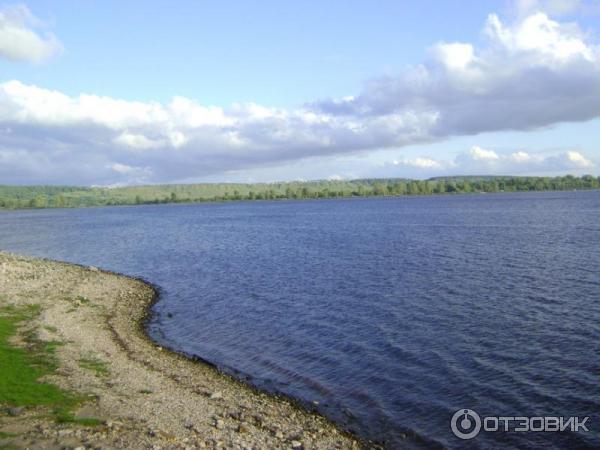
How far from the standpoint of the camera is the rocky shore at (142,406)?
17859 mm

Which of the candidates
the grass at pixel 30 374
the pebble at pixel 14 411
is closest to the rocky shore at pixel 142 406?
the pebble at pixel 14 411

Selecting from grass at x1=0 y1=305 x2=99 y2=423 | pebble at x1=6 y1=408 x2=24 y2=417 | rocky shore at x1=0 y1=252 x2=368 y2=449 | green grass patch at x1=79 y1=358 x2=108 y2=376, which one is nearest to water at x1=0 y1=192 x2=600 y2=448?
rocky shore at x1=0 y1=252 x2=368 y2=449

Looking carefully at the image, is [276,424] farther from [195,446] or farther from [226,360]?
[226,360]

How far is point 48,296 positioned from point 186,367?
865 inches

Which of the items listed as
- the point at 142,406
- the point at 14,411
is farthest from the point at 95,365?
the point at 14,411

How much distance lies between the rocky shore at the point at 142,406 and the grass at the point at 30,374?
17.4 inches

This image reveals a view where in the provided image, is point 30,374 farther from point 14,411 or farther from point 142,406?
point 142,406

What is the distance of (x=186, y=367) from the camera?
28656 millimetres

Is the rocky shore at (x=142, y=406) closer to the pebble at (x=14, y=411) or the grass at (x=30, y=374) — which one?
the pebble at (x=14, y=411)

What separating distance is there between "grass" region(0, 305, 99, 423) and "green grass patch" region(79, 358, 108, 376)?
135cm

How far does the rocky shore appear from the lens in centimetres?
1786

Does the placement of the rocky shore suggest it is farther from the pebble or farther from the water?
the water

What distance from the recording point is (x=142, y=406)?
21.2 metres

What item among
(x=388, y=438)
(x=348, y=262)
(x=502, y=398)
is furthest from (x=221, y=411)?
(x=348, y=262)
